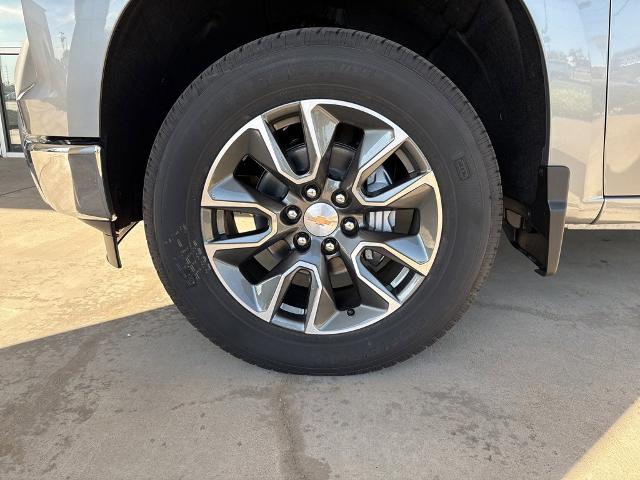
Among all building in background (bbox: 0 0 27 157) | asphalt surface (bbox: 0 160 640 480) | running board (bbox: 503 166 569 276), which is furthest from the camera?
building in background (bbox: 0 0 27 157)

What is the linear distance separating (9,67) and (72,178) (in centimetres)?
745

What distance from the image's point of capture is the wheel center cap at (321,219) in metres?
1.75

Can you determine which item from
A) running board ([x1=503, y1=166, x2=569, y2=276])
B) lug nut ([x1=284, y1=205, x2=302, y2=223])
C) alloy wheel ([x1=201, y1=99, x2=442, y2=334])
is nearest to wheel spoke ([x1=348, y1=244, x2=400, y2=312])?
alloy wheel ([x1=201, y1=99, x2=442, y2=334])

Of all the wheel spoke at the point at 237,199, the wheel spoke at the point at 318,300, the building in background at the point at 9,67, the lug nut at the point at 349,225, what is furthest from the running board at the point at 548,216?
the building in background at the point at 9,67

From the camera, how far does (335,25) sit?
2.14 metres

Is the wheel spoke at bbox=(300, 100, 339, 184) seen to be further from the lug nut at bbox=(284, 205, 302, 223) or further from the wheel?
the lug nut at bbox=(284, 205, 302, 223)

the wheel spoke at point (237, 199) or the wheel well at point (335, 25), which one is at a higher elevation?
the wheel well at point (335, 25)

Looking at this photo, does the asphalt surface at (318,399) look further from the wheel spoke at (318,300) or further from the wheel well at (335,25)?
the wheel well at (335,25)

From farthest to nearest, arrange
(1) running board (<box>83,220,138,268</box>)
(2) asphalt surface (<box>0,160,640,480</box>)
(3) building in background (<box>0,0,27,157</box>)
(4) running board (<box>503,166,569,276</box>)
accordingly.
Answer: (3) building in background (<box>0,0,27,157</box>)
(1) running board (<box>83,220,138,268</box>)
(4) running board (<box>503,166,569,276</box>)
(2) asphalt surface (<box>0,160,640,480</box>)

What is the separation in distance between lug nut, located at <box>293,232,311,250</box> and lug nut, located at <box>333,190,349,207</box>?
0.16 m

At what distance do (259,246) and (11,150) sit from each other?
25.7ft

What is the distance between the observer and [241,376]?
6.05ft

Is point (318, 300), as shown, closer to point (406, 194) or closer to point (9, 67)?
point (406, 194)

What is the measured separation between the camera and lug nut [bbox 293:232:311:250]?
1.78 m
